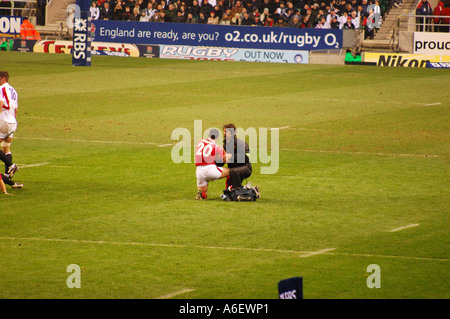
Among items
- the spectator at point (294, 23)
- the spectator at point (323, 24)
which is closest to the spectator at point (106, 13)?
the spectator at point (294, 23)

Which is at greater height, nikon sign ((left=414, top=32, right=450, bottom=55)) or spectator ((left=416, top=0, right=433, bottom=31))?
spectator ((left=416, top=0, right=433, bottom=31))

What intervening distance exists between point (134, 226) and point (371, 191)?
4831 millimetres

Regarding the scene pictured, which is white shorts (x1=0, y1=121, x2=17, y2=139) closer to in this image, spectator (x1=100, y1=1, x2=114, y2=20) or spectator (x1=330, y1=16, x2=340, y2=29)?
spectator (x1=330, y1=16, x2=340, y2=29)

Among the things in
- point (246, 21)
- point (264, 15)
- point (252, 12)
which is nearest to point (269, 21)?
point (264, 15)

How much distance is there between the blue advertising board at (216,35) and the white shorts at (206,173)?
29.1 meters

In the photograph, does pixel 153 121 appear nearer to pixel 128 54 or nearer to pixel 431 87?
pixel 431 87

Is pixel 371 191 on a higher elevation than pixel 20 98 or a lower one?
lower

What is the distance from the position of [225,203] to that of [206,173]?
0.60m

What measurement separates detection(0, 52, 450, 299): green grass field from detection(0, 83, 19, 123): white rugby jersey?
1232 millimetres

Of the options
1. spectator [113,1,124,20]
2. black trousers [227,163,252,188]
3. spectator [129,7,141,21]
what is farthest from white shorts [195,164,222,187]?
spectator [113,1,124,20]

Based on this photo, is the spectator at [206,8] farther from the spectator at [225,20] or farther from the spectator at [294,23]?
the spectator at [294,23]

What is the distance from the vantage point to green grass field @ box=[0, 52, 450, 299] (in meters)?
10.1

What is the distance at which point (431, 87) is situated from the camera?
105ft

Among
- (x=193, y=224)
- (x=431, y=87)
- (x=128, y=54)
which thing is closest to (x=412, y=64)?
(x=431, y=87)
